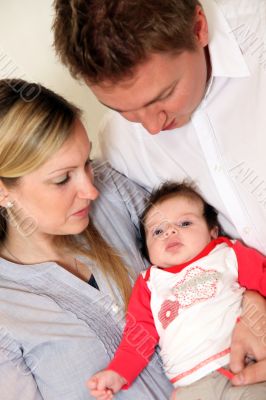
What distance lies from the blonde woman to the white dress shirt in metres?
0.27

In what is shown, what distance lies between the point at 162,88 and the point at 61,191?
36 centimetres

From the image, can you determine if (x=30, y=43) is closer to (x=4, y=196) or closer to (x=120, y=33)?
(x=4, y=196)

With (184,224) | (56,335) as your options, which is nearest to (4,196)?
(56,335)

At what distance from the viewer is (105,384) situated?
3.68ft

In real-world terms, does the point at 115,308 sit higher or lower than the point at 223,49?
lower

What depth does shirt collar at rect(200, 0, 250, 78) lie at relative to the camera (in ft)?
3.69

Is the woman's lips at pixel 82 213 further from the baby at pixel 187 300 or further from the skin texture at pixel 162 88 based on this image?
the skin texture at pixel 162 88

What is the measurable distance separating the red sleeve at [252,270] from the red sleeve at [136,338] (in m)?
0.24

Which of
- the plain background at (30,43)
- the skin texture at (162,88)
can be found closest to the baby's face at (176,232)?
the skin texture at (162,88)

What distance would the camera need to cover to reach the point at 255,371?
1040 mm

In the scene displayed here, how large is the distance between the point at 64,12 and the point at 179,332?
2.44 ft

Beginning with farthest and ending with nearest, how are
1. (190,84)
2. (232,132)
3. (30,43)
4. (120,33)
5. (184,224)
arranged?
(30,43)
(184,224)
(232,132)
(190,84)
(120,33)

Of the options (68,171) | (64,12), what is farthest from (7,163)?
(64,12)

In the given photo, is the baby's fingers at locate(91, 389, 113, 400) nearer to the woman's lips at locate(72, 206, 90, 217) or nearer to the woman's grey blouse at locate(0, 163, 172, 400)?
the woman's grey blouse at locate(0, 163, 172, 400)
